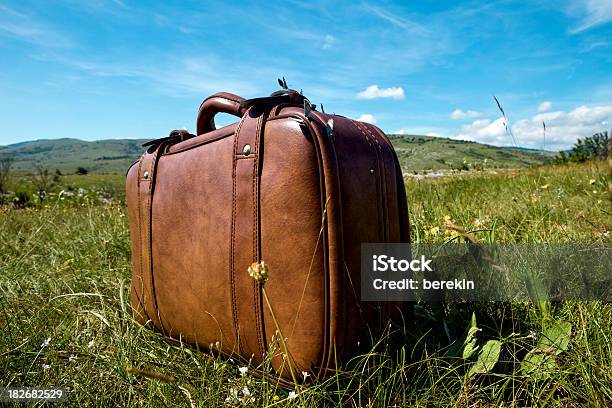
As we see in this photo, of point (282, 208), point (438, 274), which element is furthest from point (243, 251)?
point (438, 274)

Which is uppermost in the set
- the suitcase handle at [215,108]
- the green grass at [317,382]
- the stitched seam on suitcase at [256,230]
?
the suitcase handle at [215,108]

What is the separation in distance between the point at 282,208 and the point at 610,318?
1.26 metres

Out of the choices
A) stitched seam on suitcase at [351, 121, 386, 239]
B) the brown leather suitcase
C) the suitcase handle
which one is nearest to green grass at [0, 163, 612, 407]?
the brown leather suitcase

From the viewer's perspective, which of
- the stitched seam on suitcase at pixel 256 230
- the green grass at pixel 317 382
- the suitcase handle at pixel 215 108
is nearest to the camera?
the green grass at pixel 317 382

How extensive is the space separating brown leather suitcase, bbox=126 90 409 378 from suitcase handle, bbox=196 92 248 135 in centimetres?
2

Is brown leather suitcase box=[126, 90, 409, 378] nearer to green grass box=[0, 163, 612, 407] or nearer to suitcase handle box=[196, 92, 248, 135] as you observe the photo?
suitcase handle box=[196, 92, 248, 135]

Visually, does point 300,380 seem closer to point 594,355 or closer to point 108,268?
point 594,355

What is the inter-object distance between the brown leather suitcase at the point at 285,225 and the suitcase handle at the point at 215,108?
0.02m

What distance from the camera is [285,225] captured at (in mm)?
1426

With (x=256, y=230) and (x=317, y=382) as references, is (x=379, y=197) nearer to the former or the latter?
(x=256, y=230)

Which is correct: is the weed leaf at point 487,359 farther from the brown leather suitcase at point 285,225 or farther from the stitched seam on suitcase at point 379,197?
the stitched seam on suitcase at point 379,197

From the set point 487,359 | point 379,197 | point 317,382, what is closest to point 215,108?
point 379,197

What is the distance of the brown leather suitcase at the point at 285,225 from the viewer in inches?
54.7

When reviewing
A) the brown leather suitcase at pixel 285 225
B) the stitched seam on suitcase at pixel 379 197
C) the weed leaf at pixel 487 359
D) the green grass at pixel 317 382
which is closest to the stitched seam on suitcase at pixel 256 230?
the brown leather suitcase at pixel 285 225
